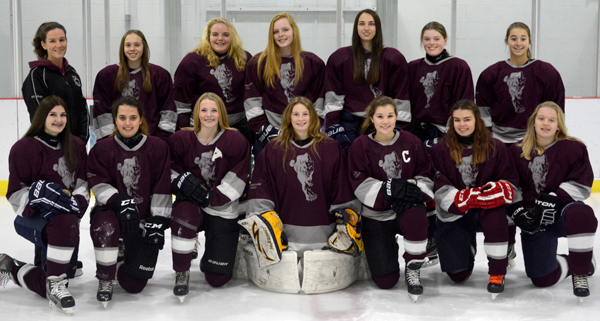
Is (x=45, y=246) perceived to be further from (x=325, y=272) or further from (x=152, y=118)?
(x=325, y=272)

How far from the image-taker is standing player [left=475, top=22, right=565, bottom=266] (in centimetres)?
335

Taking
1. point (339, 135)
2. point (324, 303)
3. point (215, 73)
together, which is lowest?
point (324, 303)

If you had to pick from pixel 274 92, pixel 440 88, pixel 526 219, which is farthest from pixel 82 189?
pixel 526 219

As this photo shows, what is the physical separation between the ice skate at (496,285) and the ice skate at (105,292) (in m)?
1.67

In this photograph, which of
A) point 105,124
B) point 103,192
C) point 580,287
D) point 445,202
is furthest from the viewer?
point 105,124

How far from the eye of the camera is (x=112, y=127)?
11.4ft

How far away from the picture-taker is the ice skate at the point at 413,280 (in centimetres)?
271

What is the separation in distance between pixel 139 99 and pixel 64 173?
2.53 ft

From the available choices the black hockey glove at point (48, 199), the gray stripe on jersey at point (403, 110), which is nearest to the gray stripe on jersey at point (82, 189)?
the black hockey glove at point (48, 199)

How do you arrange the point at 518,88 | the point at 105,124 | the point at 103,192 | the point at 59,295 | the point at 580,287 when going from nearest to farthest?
the point at 59,295, the point at 580,287, the point at 103,192, the point at 518,88, the point at 105,124

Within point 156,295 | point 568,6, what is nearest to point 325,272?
point 156,295

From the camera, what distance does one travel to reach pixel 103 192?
2750 millimetres

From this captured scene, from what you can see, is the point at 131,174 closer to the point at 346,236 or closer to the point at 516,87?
the point at 346,236

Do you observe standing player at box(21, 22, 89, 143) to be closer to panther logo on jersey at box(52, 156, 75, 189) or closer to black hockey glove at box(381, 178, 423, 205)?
panther logo on jersey at box(52, 156, 75, 189)
